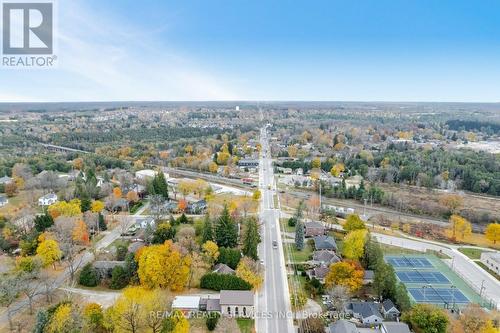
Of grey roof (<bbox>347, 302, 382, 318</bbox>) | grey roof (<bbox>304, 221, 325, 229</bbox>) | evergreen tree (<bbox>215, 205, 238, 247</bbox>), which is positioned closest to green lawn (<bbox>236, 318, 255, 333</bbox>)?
grey roof (<bbox>347, 302, 382, 318</bbox>)

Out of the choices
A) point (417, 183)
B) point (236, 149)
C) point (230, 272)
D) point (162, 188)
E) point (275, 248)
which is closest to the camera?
point (230, 272)

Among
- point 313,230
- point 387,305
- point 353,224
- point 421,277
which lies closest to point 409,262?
point 421,277

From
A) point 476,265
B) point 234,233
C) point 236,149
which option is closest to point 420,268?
point 476,265

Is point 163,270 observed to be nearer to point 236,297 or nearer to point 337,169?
point 236,297

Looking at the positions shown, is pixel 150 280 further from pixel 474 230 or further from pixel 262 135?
pixel 262 135

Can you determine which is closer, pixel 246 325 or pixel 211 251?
pixel 246 325

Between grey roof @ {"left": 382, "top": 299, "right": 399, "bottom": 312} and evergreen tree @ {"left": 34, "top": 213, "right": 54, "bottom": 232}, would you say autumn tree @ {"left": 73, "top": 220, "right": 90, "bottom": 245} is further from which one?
grey roof @ {"left": 382, "top": 299, "right": 399, "bottom": 312}

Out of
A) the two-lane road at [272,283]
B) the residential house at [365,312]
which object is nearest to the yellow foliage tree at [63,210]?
the two-lane road at [272,283]
